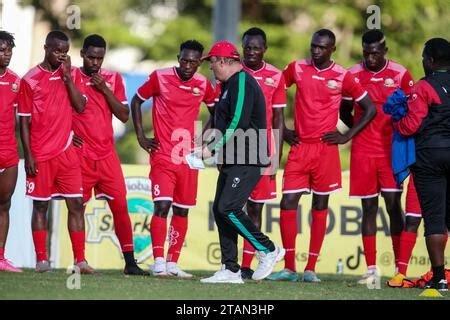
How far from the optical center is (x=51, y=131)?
41.9 feet

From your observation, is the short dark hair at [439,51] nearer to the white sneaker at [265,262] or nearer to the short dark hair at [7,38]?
the white sneaker at [265,262]

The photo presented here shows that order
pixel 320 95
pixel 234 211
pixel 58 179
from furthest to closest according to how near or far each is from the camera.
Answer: pixel 320 95
pixel 58 179
pixel 234 211

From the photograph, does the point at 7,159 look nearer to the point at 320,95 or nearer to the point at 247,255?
the point at 247,255

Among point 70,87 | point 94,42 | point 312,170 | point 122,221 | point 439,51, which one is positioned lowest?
point 122,221

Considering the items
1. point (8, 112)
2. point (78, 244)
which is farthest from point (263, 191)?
point (8, 112)

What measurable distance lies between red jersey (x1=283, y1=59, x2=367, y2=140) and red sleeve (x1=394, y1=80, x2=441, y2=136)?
1412mm

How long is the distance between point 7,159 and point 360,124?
419cm

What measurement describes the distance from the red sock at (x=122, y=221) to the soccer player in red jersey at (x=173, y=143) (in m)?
0.30

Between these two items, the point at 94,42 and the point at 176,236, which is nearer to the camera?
the point at 94,42

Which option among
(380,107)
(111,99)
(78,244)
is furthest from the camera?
(380,107)

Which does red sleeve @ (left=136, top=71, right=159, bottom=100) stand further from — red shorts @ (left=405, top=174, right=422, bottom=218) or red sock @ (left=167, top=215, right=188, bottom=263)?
red shorts @ (left=405, top=174, right=422, bottom=218)

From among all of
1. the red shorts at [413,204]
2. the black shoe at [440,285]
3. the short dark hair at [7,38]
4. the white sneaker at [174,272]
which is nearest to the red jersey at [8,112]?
the short dark hair at [7,38]

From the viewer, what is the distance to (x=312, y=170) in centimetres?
1346

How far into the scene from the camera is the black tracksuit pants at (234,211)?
11812 millimetres
